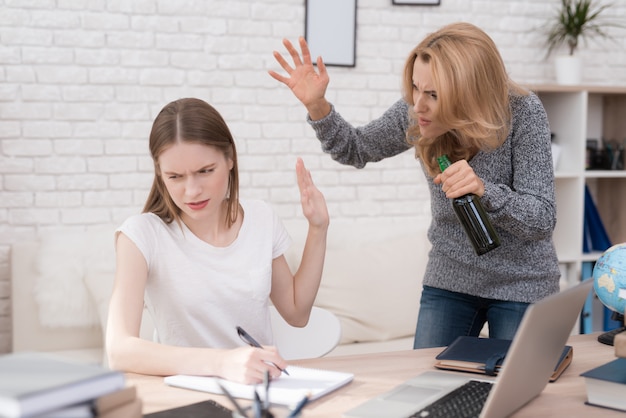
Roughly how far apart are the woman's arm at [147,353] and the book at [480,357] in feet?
1.12

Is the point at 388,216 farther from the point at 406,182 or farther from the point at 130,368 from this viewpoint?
the point at 130,368

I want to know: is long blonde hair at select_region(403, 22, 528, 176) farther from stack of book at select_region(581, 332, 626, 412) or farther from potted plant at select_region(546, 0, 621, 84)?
potted plant at select_region(546, 0, 621, 84)

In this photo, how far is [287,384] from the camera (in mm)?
1381

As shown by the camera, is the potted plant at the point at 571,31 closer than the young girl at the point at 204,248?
No

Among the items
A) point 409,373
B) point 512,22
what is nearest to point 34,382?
point 409,373

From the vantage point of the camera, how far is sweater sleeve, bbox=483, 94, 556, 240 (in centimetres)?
170

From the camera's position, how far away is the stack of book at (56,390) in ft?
2.70

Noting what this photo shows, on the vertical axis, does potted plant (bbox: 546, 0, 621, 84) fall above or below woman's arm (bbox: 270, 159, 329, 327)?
above

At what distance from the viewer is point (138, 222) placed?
175cm

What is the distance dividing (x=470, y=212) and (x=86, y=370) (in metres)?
0.93

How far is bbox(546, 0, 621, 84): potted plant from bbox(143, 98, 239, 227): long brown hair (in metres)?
2.25

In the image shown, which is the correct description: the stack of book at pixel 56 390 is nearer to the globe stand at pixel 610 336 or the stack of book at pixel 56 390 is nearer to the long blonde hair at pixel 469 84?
the long blonde hair at pixel 469 84

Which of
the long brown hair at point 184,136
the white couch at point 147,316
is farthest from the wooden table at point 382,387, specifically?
the white couch at point 147,316

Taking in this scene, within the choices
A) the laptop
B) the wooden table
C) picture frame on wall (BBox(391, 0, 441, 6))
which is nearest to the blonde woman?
the wooden table
